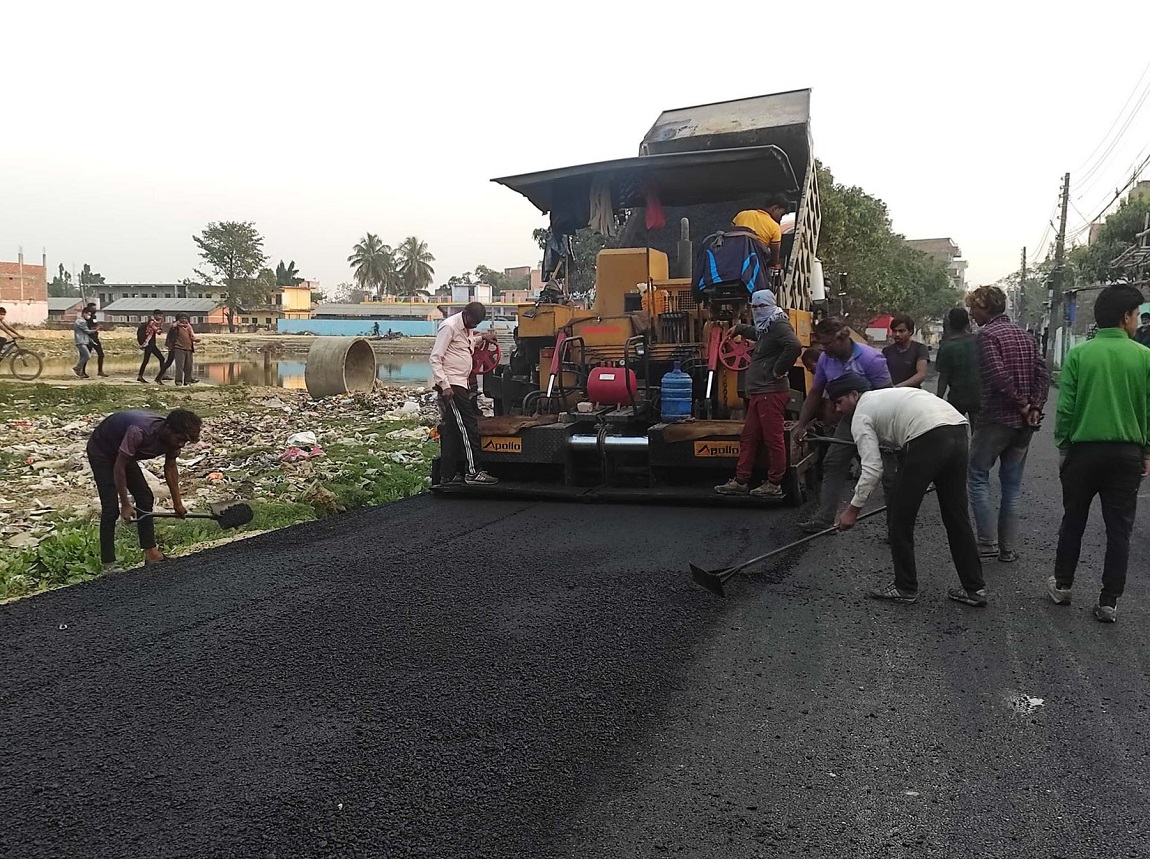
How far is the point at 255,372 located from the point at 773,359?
23.0 m

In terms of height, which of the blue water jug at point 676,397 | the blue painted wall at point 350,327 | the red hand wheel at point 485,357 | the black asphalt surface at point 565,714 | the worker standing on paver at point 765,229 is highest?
the worker standing on paver at point 765,229

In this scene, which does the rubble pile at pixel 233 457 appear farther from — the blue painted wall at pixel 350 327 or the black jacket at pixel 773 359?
the blue painted wall at pixel 350 327

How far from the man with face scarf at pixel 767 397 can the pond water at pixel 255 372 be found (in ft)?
50.2

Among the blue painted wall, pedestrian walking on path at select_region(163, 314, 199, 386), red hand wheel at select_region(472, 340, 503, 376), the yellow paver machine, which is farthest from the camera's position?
the blue painted wall

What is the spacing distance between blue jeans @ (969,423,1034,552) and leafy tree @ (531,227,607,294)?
188 inches

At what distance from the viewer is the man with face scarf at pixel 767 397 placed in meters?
6.38

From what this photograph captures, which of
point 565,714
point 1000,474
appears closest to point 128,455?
point 565,714

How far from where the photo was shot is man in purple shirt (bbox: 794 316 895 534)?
18.6 feet

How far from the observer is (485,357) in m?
7.99

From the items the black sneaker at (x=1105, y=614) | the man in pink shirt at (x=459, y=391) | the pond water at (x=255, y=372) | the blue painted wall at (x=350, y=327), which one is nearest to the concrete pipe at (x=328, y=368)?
the pond water at (x=255, y=372)

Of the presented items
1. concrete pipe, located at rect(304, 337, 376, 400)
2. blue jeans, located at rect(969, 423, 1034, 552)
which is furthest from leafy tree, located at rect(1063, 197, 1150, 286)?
blue jeans, located at rect(969, 423, 1034, 552)

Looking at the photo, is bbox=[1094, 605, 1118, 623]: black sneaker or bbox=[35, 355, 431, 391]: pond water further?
bbox=[35, 355, 431, 391]: pond water

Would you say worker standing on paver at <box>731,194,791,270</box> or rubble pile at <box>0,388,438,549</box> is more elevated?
worker standing on paver at <box>731,194,791,270</box>

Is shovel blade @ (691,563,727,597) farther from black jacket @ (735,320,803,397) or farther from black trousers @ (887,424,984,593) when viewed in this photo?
black jacket @ (735,320,803,397)
